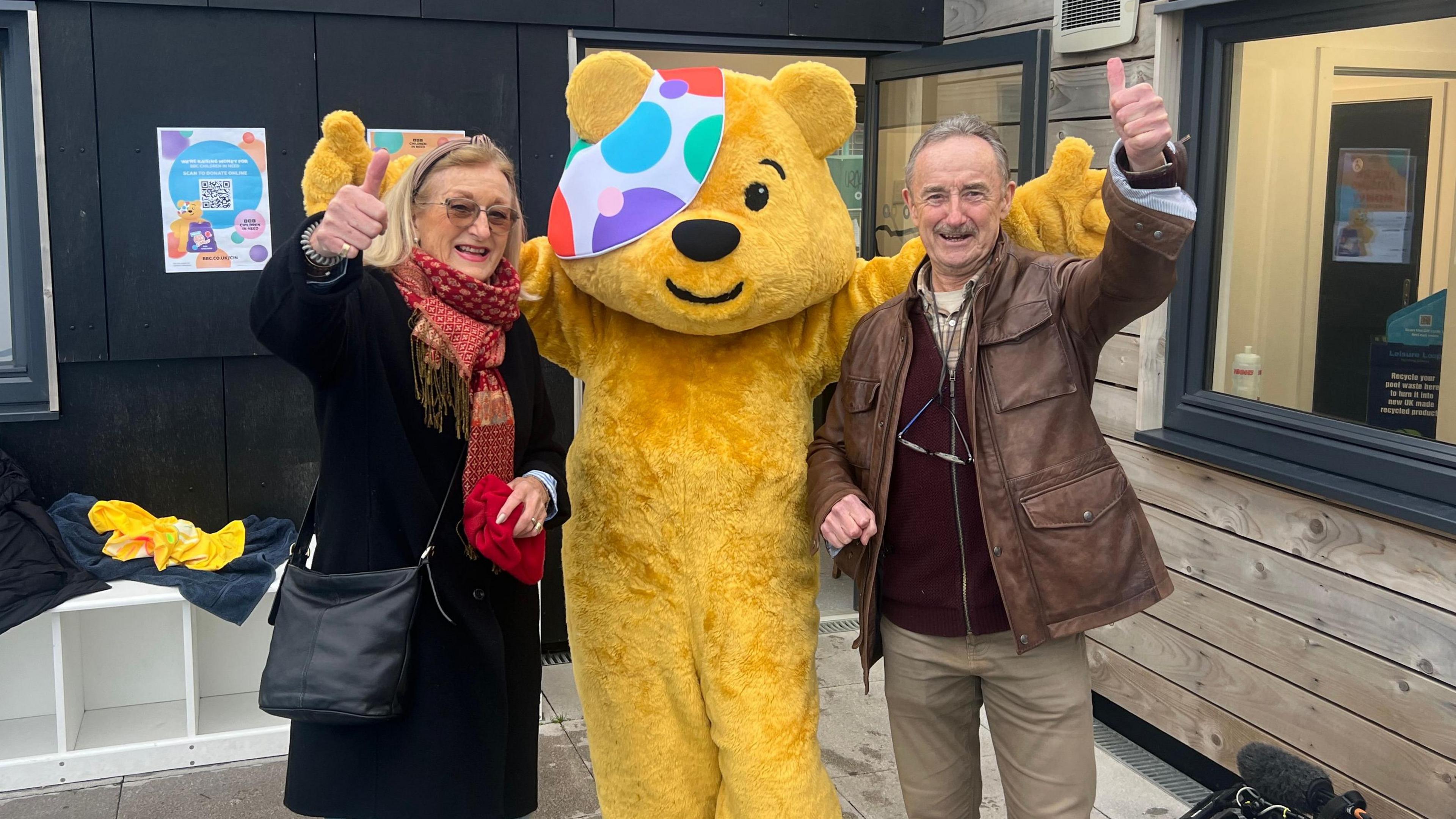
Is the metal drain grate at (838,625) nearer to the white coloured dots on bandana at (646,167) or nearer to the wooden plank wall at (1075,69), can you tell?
the wooden plank wall at (1075,69)

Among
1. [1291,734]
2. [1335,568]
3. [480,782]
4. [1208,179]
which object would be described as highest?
[1208,179]

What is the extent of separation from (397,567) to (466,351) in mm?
452

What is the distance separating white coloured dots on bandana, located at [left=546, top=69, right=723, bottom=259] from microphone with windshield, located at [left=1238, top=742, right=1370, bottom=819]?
6.60 ft

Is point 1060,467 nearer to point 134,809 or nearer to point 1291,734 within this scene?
point 1291,734

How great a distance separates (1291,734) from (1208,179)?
175cm

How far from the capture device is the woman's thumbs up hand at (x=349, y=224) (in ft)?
6.64

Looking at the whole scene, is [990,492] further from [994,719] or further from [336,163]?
[336,163]

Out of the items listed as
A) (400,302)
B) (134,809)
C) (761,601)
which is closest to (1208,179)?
(761,601)

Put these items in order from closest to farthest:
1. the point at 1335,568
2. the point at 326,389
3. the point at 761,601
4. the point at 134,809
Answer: the point at 326,389, the point at 761,601, the point at 1335,568, the point at 134,809

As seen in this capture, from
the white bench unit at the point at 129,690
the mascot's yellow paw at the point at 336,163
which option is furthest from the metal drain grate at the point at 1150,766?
the white bench unit at the point at 129,690

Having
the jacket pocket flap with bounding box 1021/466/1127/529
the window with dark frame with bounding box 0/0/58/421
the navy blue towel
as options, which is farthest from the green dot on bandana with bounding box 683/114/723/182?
the window with dark frame with bounding box 0/0/58/421

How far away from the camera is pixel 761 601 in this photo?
2756 mm

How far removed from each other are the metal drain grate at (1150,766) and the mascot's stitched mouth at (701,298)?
2.13m

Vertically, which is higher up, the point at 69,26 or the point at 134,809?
the point at 69,26
